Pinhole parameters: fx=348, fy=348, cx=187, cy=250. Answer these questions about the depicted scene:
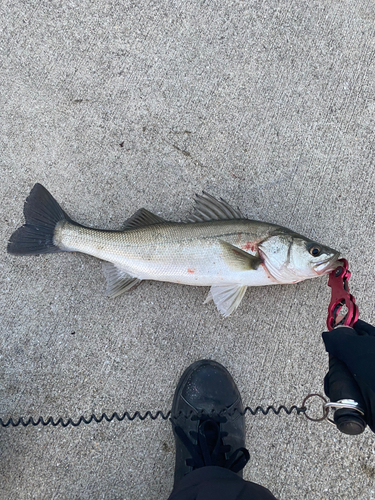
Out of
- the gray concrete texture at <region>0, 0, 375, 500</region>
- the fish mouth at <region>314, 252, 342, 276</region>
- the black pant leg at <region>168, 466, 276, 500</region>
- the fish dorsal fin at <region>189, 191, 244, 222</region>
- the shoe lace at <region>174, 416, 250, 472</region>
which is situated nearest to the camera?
the black pant leg at <region>168, 466, 276, 500</region>

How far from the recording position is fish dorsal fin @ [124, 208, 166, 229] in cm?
251

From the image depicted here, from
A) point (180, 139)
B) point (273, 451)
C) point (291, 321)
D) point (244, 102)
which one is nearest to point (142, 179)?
point (180, 139)

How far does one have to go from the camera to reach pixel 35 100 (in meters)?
2.73

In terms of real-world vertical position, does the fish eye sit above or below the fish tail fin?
above

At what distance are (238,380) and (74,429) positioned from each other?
3.93 feet

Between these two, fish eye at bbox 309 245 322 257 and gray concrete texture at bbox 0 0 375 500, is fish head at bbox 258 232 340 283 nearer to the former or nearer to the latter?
fish eye at bbox 309 245 322 257

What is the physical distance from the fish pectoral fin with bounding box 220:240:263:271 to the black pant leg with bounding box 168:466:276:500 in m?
1.23

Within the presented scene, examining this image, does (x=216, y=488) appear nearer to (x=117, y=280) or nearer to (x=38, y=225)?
(x=117, y=280)

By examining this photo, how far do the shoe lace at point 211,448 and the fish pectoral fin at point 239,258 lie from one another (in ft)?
3.47

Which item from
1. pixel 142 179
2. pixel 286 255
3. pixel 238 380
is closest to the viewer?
pixel 286 255

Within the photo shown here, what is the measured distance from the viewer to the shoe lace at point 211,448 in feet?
7.19

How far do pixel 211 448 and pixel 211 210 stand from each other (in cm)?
164

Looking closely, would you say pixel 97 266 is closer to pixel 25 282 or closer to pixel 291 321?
pixel 25 282

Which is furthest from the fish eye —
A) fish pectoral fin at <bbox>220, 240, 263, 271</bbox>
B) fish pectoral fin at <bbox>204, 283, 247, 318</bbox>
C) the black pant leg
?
the black pant leg
